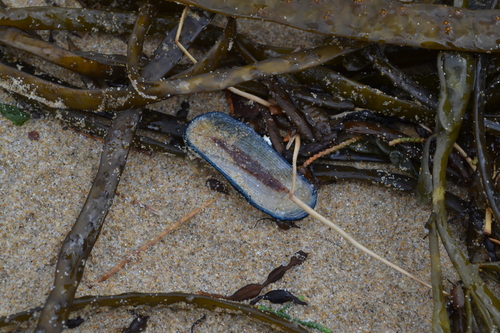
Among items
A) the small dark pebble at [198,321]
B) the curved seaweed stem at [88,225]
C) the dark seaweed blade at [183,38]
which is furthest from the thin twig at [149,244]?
the dark seaweed blade at [183,38]

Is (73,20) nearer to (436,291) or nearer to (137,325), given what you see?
(137,325)

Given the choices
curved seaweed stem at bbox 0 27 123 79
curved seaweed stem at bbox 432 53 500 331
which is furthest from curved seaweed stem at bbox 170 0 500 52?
curved seaweed stem at bbox 0 27 123 79

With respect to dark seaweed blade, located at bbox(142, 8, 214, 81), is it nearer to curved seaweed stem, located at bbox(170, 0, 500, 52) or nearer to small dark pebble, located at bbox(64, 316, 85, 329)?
curved seaweed stem, located at bbox(170, 0, 500, 52)

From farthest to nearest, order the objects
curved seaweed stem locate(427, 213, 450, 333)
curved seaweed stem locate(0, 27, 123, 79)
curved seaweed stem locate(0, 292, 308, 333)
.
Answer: curved seaweed stem locate(0, 27, 123, 79) < curved seaweed stem locate(0, 292, 308, 333) < curved seaweed stem locate(427, 213, 450, 333)

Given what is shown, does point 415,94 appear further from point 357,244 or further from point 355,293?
point 355,293

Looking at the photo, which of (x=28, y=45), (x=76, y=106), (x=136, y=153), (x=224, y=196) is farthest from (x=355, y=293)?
(x=28, y=45)
